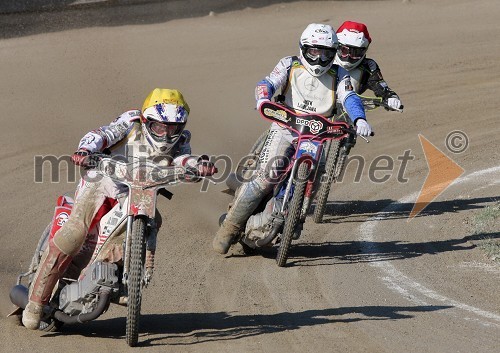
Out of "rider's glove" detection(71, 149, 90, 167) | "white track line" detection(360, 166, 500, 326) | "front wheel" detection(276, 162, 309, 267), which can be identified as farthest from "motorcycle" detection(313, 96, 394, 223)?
"rider's glove" detection(71, 149, 90, 167)

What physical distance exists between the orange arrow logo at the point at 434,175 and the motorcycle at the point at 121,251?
5.75m

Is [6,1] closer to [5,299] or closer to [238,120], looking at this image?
[238,120]

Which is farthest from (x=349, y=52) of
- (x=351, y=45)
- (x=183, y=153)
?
(x=183, y=153)

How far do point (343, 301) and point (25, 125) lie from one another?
823cm

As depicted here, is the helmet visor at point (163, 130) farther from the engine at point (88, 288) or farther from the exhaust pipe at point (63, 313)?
the exhaust pipe at point (63, 313)

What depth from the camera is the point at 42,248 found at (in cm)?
923

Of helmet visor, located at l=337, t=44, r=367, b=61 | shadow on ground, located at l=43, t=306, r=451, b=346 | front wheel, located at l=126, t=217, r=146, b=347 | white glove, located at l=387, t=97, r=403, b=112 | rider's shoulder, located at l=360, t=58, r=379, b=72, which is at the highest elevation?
helmet visor, located at l=337, t=44, r=367, b=61

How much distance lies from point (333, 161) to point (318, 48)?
82.0 inches

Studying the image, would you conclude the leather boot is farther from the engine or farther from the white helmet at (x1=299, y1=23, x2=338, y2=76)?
the engine

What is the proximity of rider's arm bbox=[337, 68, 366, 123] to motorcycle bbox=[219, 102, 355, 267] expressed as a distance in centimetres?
25

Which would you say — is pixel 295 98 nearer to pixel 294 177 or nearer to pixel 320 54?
pixel 320 54

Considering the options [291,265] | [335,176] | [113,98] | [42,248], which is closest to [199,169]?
[42,248]

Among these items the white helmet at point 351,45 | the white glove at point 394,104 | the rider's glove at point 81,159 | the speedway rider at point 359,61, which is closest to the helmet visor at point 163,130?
the rider's glove at point 81,159

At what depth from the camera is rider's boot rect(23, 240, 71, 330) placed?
8.75 metres
